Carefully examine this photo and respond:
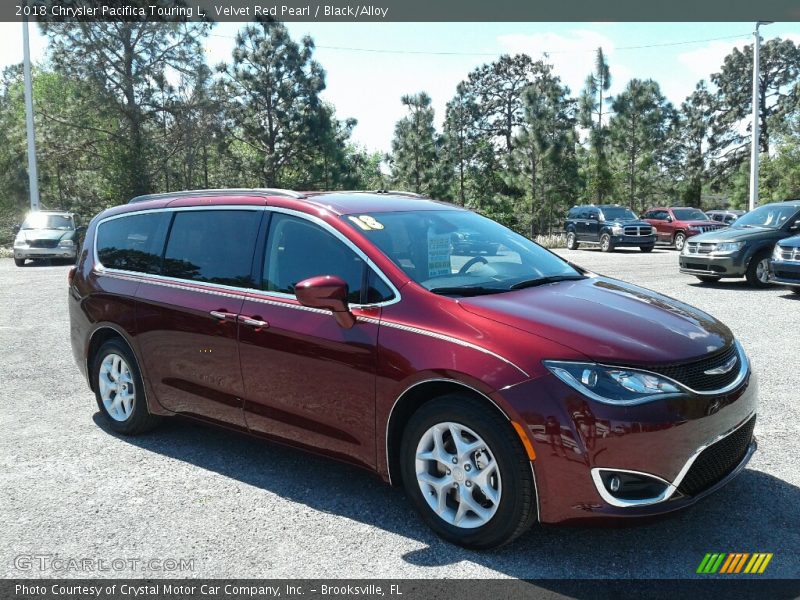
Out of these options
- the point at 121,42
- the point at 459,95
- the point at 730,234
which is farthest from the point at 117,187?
the point at 730,234

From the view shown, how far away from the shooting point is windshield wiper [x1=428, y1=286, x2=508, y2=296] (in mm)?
3696

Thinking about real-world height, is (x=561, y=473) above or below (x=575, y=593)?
above

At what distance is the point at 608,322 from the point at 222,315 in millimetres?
2288

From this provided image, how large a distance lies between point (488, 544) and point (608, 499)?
621 millimetres

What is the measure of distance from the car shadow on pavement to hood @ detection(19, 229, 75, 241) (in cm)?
2078

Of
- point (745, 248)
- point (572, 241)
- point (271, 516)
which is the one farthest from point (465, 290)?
point (572, 241)

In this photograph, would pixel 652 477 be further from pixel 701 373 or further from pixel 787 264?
pixel 787 264

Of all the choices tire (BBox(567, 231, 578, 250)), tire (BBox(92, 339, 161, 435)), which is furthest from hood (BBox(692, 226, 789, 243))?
tire (BBox(567, 231, 578, 250))

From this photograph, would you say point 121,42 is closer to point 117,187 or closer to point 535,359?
point 117,187

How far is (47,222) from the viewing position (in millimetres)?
23406

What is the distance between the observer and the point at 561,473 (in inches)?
122

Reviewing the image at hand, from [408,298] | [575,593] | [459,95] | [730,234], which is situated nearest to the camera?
[575,593]

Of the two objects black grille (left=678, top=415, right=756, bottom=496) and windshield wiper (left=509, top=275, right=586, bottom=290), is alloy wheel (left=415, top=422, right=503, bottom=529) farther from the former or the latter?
windshield wiper (left=509, top=275, right=586, bottom=290)

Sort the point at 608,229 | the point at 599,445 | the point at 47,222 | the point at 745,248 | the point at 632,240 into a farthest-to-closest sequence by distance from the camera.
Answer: the point at 608,229 < the point at 632,240 < the point at 47,222 < the point at 745,248 < the point at 599,445
